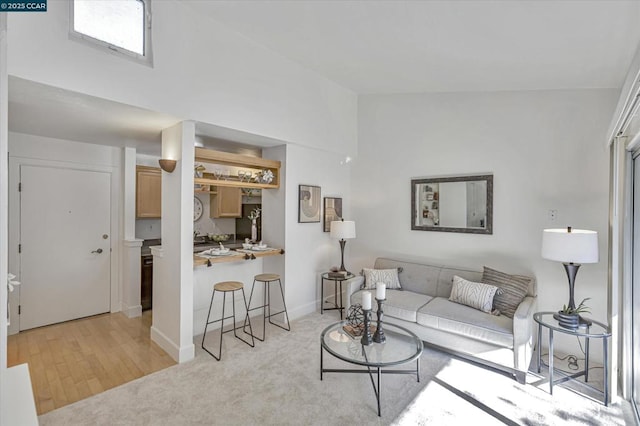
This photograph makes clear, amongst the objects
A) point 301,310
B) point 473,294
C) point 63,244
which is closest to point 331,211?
point 301,310

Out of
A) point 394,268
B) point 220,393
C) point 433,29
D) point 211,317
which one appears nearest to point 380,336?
point 220,393

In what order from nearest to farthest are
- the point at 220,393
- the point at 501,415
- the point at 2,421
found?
1. the point at 2,421
2. the point at 501,415
3. the point at 220,393

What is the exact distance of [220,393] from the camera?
8.11 ft

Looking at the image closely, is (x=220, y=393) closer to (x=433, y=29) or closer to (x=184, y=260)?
(x=184, y=260)

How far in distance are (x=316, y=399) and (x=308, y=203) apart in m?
2.46

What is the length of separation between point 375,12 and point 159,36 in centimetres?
183

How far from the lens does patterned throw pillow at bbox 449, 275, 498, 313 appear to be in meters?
3.10

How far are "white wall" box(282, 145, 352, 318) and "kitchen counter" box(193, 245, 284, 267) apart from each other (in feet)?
0.85

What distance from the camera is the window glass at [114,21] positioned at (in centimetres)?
228

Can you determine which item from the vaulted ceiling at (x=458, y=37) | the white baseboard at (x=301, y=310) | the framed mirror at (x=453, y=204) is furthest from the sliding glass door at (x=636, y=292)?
the white baseboard at (x=301, y=310)

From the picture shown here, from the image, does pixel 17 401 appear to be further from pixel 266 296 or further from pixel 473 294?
pixel 473 294

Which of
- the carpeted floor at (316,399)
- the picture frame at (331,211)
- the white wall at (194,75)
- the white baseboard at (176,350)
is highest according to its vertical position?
the white wall at (194,75)

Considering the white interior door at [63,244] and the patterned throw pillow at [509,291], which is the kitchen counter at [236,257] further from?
the patterned throw pillow at [509,291]

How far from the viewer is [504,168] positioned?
3.56 m
